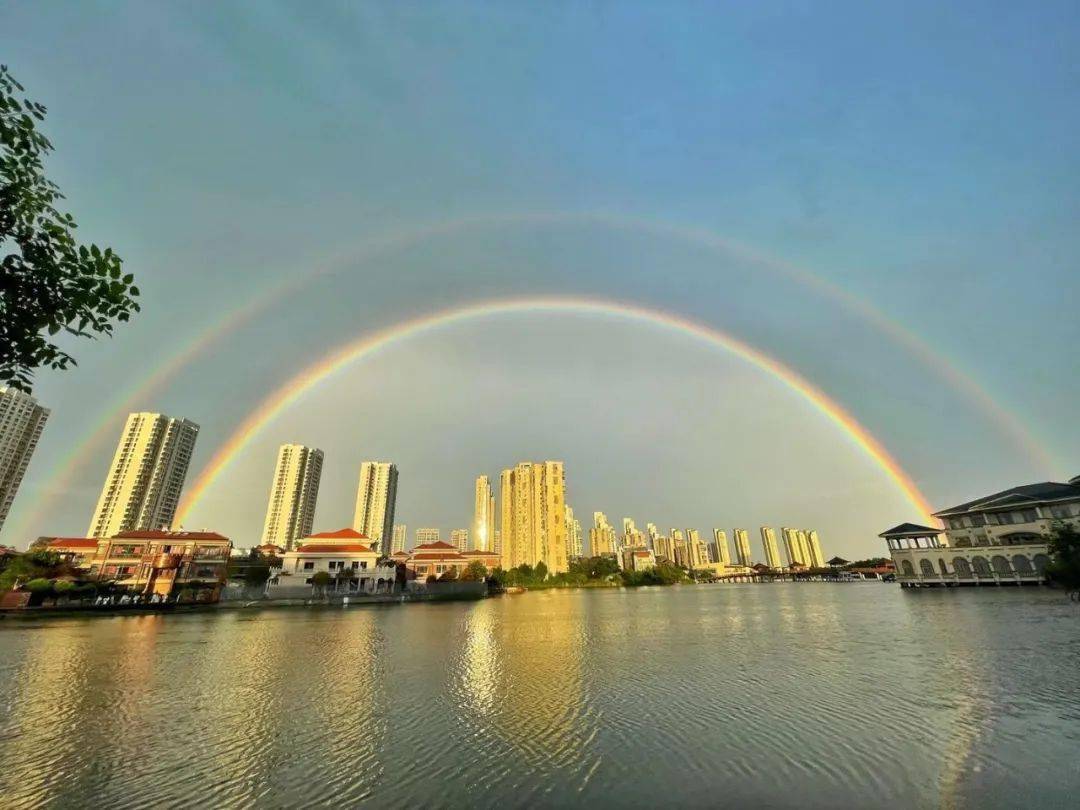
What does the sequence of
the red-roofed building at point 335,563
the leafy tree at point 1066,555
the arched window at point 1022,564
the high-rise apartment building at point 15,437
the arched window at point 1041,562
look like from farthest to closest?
the high-rise apartment building at point 15,437, the red-roofed building at point 335,563, the arched window at point 1022,564, the arched window at point 1041,562, the leafy tree at point 1066,555

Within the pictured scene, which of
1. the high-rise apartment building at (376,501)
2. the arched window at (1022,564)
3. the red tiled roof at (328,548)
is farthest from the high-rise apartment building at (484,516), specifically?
the arched window at (1022,564)

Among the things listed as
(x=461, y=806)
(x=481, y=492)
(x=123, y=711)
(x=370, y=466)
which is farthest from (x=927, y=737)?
(x=481, y=492)

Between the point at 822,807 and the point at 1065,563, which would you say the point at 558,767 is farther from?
the point at 1065,563

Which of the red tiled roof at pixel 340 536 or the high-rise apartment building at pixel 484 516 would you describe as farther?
the high-rise apartment building at pixel 484 516

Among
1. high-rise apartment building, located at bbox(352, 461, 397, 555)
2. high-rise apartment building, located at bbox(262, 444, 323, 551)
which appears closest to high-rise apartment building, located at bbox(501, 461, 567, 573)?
high-rise apartment building, located at bbox(352, 461, 397, 555)

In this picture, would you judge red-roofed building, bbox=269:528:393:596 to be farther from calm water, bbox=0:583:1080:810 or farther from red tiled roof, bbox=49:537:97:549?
calm water, bbox=0:583:1080:810

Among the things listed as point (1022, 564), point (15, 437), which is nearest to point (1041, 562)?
point (1022, 564)

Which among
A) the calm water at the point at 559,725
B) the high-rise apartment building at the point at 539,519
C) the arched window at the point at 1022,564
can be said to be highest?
the high-rise apartment building at the point at 539,519

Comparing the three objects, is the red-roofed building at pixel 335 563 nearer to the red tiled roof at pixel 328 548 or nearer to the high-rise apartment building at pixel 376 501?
the red tiled roof at pixel 328 548
